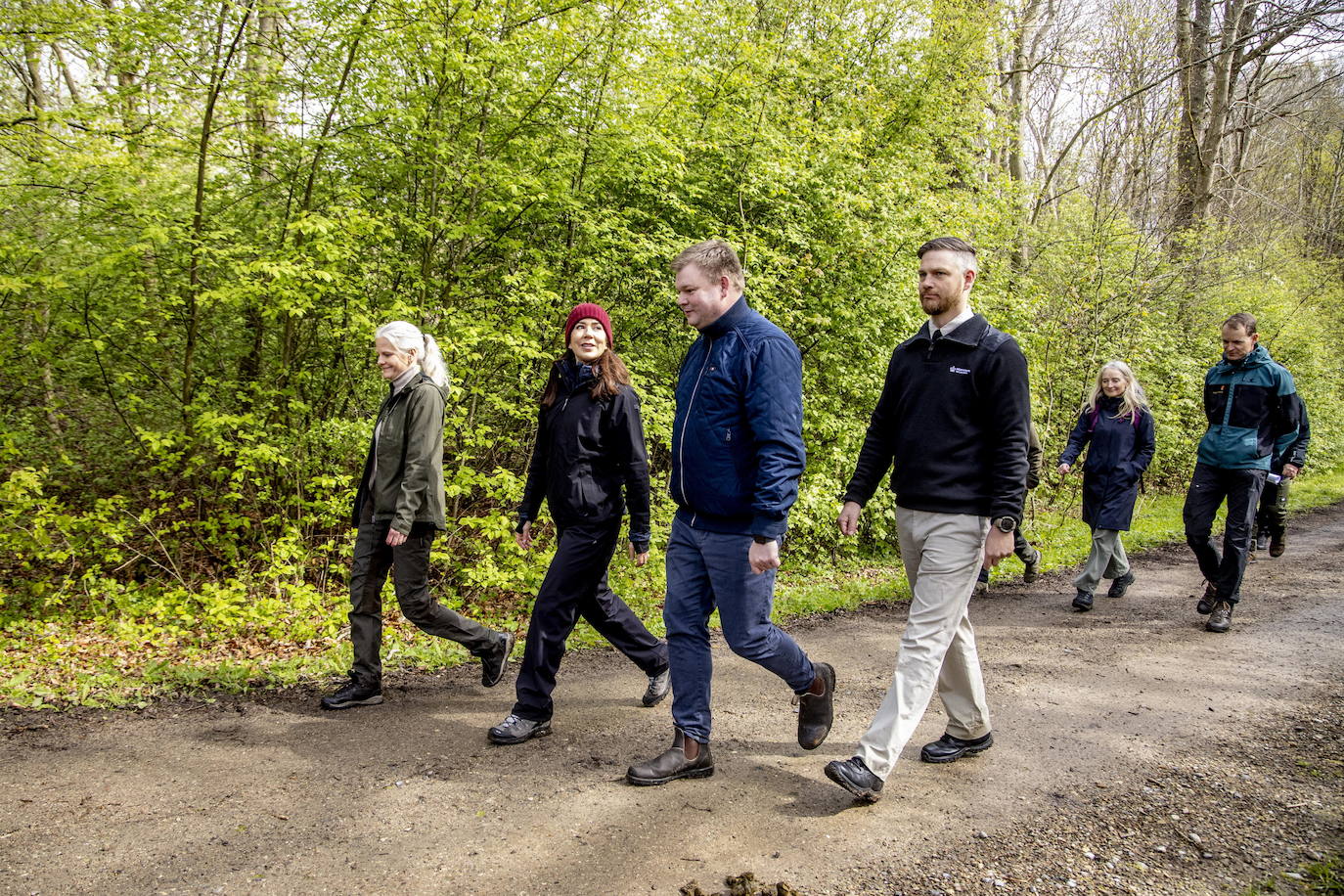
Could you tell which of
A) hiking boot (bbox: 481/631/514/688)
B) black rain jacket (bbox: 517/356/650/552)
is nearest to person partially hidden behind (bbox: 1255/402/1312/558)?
black rain jacket (bbox: 517/356/650/552)

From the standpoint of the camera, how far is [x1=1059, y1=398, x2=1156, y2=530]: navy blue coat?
24.2ft

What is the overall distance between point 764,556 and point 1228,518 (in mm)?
5384

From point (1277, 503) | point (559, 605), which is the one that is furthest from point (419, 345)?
point (1277, 503)

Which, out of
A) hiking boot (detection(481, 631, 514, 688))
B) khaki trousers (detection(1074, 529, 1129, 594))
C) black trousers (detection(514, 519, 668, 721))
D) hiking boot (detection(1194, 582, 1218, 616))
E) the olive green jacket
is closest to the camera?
black trousers (detection(514, 519, 668, 721))

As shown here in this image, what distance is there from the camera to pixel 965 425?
3609mm

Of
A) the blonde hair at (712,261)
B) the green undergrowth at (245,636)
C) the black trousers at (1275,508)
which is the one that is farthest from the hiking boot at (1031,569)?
the blonde hair at (712,261)

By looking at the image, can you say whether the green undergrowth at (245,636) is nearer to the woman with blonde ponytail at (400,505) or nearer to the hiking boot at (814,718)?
the woman with blonde ponytail at (400,505)

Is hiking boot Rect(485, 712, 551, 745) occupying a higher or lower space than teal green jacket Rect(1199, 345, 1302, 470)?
lower

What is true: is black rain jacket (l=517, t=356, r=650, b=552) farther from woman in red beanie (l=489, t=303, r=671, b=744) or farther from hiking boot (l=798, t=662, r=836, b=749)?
hiking boot (l=798, t=662, r=836, b=749)

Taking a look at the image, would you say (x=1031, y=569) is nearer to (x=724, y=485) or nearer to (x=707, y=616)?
(x=707, y=616)

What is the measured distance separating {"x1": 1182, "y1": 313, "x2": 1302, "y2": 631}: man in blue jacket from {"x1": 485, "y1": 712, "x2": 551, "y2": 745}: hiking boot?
5.50 metres

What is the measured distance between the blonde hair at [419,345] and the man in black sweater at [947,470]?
245 centimetres

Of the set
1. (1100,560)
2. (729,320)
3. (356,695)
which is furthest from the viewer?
(1100,560)

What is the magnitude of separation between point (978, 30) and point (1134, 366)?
589cm
